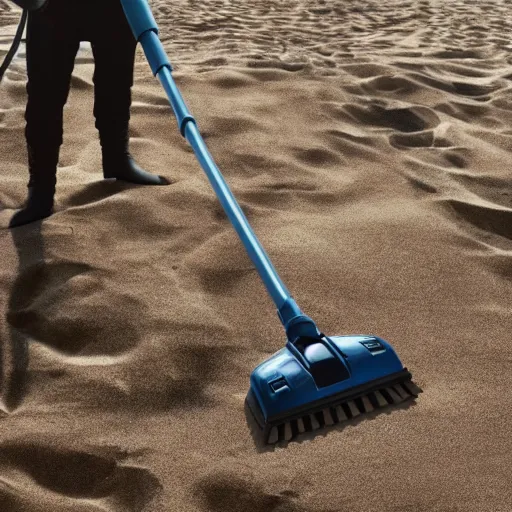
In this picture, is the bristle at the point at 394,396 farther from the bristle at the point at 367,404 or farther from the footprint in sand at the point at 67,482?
the footprint in sand at the point at 67,482

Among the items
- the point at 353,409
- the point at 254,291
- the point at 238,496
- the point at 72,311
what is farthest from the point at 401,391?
the point at 72,311

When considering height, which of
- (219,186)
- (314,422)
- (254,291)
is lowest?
(254,291)

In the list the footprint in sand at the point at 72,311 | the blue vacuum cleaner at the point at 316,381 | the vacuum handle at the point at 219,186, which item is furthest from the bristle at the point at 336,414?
the footprint in sand at the point at 72,311

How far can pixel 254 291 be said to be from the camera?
2.21 m

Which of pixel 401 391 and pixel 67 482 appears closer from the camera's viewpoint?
pixel 67 482

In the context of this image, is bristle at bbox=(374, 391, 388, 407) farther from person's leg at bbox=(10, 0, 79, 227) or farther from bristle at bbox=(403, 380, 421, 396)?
person's leg at bbox=(10, 0, 79, 227)

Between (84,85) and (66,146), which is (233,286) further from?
(84,85)

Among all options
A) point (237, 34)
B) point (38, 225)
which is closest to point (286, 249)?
point (38, 225)

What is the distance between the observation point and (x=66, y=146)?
322 centimetres

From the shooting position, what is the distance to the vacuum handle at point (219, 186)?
173 centimetres

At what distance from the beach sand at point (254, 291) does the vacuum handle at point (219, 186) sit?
232 millimetres

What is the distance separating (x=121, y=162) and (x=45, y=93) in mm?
409

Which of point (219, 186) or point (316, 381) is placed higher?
point (219, 186)

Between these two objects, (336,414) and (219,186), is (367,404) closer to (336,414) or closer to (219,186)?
(336,414)
